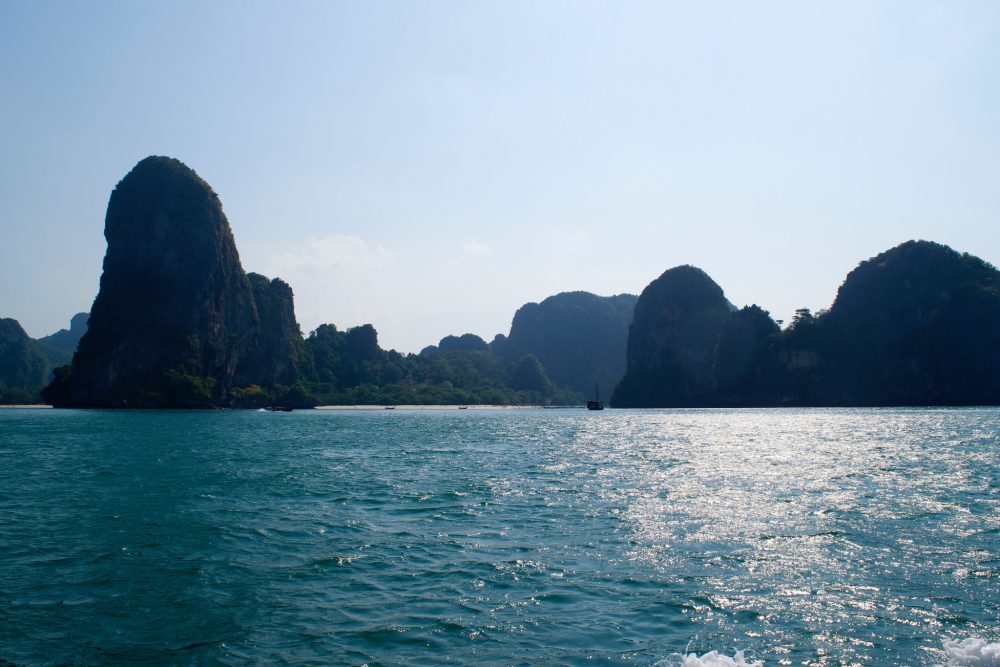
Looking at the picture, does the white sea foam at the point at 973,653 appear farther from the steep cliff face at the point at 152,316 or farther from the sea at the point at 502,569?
the steep cliff face at the point at 152,316

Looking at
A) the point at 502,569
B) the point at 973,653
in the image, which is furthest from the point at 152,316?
the point at 973,653

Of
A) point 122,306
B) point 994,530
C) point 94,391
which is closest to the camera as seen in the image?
point 994,530

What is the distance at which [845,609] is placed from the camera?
1288cm

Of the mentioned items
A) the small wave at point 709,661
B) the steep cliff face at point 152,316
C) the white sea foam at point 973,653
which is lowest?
the small wave at point 709,661

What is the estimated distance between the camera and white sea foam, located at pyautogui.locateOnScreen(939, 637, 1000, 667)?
10.2 meters

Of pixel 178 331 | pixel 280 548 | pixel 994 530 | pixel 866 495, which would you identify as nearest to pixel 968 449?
pixel 866 495

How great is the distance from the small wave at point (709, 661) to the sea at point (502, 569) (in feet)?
0.16

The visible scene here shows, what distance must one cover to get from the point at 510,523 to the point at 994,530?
14.8 metres

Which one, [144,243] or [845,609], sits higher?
[144,243]

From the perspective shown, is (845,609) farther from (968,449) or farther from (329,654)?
(968,449)

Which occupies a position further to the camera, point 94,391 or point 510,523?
point 94,391

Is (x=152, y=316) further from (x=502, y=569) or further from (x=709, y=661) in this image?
(x=709, y=661)

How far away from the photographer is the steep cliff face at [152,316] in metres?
174

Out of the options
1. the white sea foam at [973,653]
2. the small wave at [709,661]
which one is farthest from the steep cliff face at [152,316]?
the white sea foam at [973,653]
